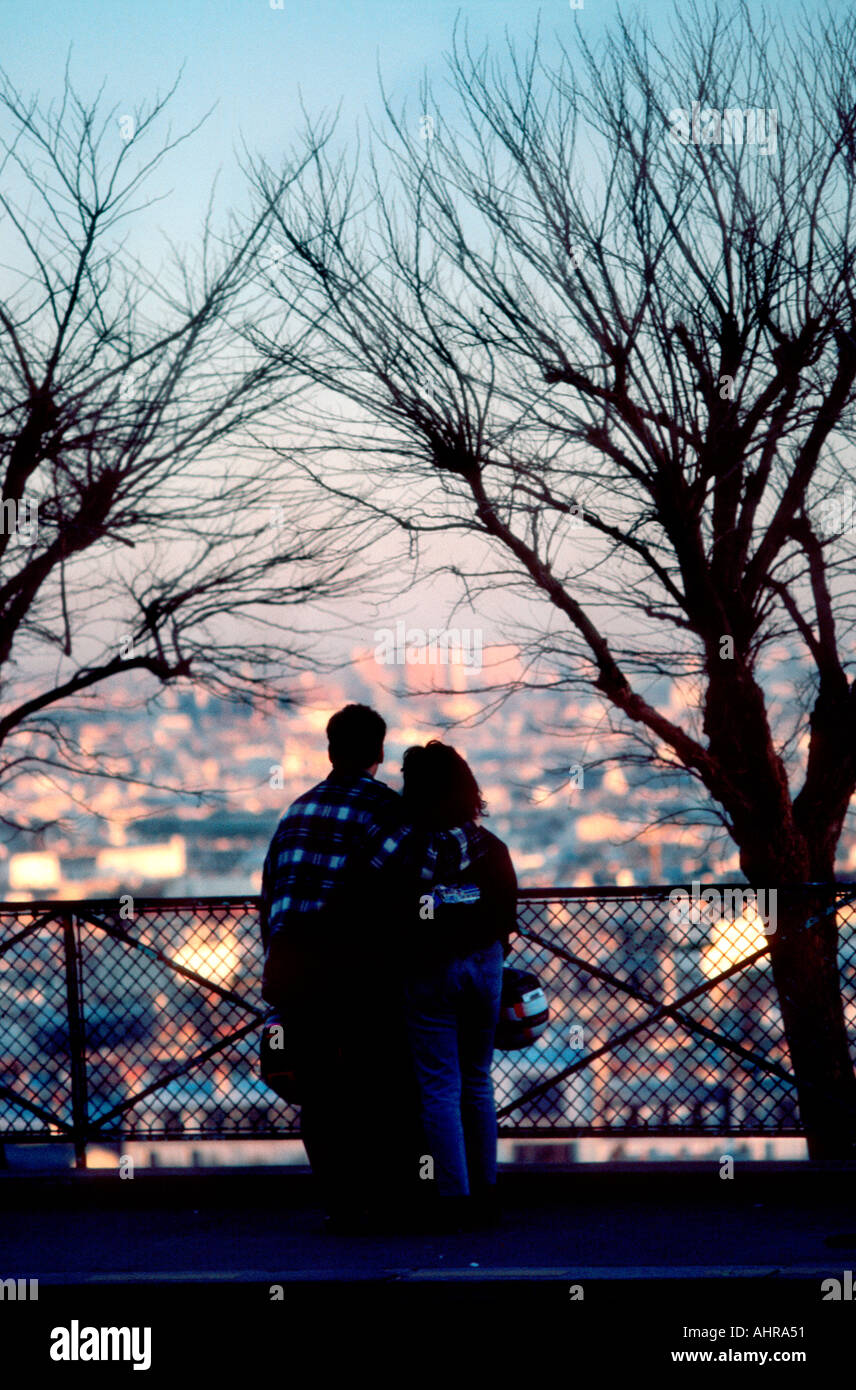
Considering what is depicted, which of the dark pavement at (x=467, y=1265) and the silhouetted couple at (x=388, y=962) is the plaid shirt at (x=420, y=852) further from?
the dark pavement at (x=467, y=1265)

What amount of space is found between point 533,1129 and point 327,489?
626cm

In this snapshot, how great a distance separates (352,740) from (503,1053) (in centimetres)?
233

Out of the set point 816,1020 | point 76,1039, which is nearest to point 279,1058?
point 76,1039

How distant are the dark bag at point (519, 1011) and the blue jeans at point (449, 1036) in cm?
25

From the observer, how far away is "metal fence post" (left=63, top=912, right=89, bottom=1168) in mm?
7055

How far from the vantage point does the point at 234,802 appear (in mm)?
14188

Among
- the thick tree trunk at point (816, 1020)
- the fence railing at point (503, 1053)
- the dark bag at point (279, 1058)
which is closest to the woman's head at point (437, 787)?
the dark bag at point (279, 1058)

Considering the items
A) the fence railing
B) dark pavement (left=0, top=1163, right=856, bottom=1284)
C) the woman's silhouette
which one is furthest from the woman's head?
dark pavement (left=0, top=1163, right=856, bottom=1284)

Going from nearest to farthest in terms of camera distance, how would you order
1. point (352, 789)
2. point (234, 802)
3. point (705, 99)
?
point (352, 789) → point (705, 99) → point (234, 802)

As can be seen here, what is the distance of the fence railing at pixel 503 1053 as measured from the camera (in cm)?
679

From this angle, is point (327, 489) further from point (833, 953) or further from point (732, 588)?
point (833, 953)

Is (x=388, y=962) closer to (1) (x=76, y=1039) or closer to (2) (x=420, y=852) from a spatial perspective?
(2) (x=420, y=852)

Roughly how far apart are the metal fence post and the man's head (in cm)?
224

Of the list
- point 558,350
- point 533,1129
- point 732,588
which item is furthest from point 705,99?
point 533,1129
